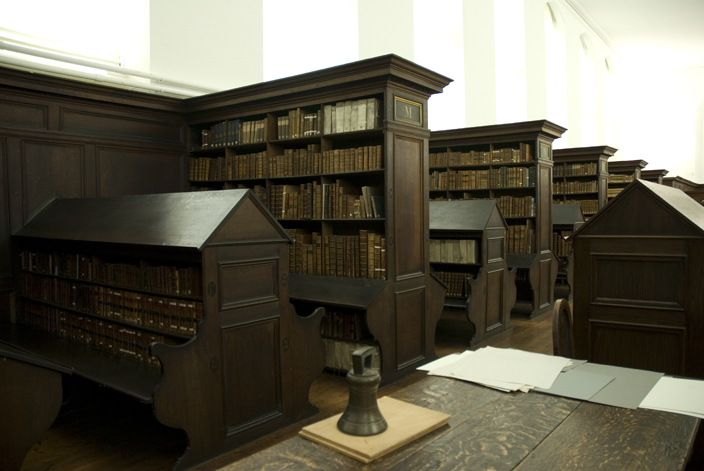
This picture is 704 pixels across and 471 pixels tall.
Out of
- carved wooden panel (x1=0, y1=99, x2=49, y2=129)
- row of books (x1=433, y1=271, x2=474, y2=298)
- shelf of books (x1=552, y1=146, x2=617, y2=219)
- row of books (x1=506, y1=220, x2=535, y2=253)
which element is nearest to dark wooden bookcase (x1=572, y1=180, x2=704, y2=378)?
row of books (x1=433, y1=271, x2=474, y2=298)

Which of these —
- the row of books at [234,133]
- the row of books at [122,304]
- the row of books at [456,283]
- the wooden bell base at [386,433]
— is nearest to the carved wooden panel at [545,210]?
the row of books at [456,283]

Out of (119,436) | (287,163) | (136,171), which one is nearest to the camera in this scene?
(119,436)

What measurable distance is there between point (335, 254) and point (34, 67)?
2.92 m

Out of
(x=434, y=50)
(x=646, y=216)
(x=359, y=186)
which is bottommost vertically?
(x=646, y=216)

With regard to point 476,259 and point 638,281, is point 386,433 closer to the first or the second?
point 638,281

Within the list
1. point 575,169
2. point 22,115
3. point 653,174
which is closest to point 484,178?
point 575,169

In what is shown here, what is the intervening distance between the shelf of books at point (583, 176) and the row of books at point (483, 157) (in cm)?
291

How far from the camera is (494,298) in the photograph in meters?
5.42

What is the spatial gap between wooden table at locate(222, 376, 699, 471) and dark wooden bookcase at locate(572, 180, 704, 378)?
130cm

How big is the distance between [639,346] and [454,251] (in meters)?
3.06

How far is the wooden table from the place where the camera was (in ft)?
3.34

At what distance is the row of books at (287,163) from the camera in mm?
4102

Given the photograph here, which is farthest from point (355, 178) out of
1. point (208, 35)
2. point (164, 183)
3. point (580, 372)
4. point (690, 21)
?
point (690, 21)

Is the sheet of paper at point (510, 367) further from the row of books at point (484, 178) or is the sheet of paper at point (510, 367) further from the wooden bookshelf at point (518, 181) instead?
the row of books at point (484, 178)
